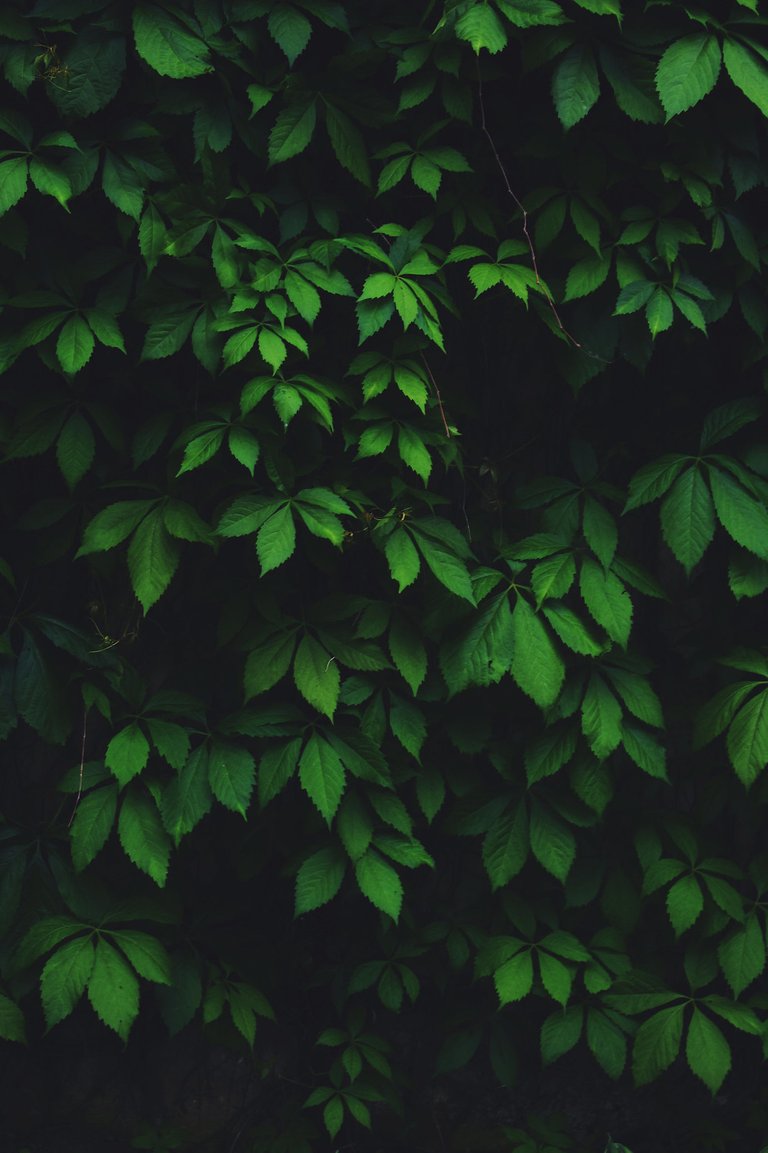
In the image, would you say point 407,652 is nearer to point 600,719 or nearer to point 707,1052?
point 600,719

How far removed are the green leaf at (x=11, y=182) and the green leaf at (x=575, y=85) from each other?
42.3 inches

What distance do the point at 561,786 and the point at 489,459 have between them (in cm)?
79

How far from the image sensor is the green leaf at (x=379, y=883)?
2.45m

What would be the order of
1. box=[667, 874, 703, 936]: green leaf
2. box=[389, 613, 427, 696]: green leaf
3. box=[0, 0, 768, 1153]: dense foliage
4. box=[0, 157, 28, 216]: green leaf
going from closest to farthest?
box=[0, 157, 28, 216]: green leaf < box=[0, 0, 768, 1153]: dense foliage < box=[389, 613, 427, 696]: green leaf < box=[667, 874, 703, 936]: green leaf

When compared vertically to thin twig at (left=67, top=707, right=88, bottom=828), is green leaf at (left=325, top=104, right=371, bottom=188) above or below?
above

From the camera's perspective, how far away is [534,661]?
2426mm

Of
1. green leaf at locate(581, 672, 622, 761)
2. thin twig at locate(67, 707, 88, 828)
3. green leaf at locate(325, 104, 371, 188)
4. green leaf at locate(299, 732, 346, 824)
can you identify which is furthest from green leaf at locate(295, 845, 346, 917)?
green leaf at locate(325, 104, 371, 188)

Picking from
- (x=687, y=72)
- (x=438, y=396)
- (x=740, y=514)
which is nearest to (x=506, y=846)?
(x=740, y=514)

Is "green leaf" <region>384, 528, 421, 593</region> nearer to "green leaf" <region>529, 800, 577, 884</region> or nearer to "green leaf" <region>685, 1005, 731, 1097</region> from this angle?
"green leaf" <region>529, 800, 577, 884</region>

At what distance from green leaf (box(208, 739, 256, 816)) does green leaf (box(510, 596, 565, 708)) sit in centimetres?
60

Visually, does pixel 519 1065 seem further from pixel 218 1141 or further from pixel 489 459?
pixel 489 459

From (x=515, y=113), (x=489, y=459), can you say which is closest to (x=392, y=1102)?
(x=489, y=459)

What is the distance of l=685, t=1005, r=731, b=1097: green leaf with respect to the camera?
99.6 inches

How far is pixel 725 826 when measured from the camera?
286 centimetres
